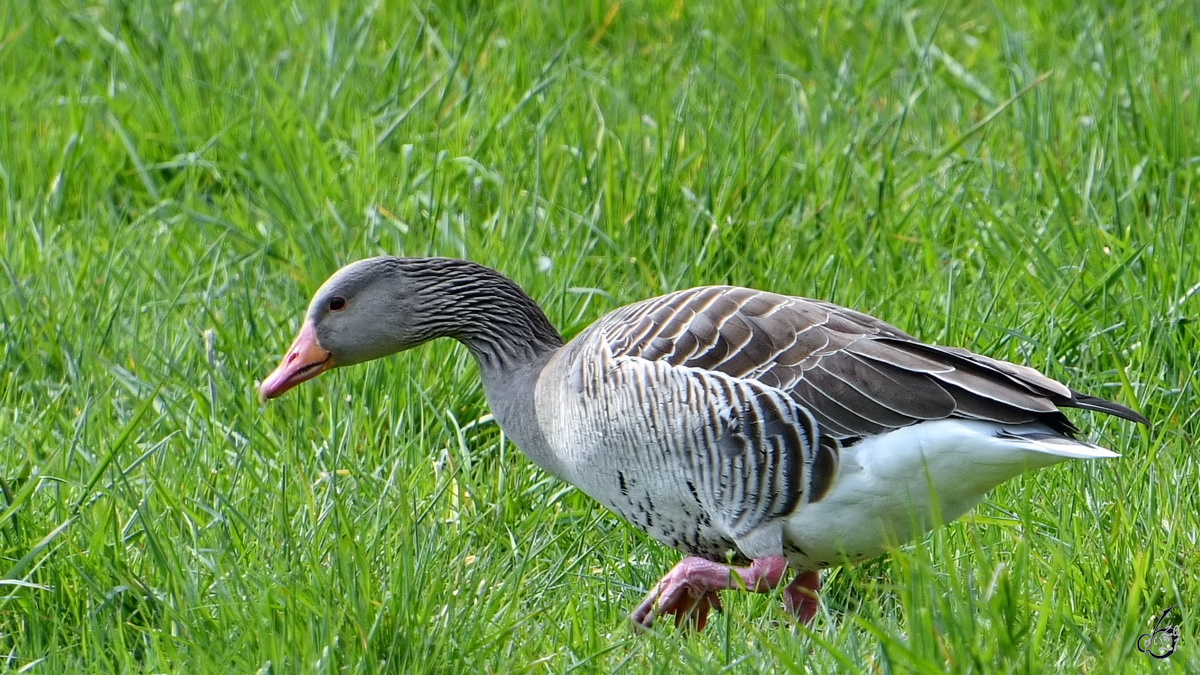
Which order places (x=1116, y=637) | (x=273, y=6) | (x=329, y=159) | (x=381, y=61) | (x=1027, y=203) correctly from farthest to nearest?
(x=273, y=6), (x=381, y=61), (x=329, y=159), (x=1027, y=203), (x=1116, y=637)

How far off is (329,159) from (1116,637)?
4.18 metres

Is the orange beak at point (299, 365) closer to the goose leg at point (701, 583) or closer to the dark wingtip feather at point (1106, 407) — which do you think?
the goose leg at point (701, 583)

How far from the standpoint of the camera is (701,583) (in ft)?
13.4

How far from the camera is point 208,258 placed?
20.3 feet

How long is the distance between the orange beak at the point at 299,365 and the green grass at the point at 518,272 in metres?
0.25

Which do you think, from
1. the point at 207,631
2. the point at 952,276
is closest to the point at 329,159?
the point at 952,276

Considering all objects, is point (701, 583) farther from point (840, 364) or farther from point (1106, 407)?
point (1106, 407)

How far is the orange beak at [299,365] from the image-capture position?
460 centimetres

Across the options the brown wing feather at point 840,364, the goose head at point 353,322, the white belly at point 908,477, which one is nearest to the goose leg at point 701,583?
the white belly at point 908,477

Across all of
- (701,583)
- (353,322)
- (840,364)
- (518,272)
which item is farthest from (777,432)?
(518,272)

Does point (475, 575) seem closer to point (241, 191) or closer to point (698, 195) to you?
point (698, 195)

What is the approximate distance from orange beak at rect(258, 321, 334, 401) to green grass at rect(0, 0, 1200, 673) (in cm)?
25

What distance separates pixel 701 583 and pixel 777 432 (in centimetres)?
47

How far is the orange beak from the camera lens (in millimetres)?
4598
